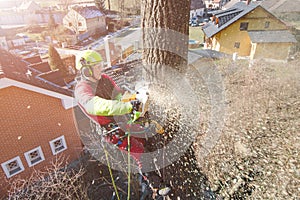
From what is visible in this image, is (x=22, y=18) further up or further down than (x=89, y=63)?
further up

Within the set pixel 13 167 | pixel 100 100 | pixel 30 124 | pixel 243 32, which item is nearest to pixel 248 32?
pixel 243 32

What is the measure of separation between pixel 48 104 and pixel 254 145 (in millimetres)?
5660

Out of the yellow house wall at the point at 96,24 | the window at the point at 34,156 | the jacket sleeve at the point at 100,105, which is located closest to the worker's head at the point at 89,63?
the jacket sleeve at the point at 100,105

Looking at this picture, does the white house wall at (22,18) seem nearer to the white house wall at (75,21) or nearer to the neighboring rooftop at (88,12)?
the white house wall at (75,21)

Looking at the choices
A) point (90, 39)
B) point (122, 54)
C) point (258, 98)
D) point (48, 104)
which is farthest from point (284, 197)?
point (90, 39)

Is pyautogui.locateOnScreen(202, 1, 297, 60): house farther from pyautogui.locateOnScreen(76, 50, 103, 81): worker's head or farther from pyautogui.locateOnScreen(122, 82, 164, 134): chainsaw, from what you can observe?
pyautogui.locateOnScreen(76, 50, 103, 81): worker's head

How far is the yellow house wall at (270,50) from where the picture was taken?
4.32 m

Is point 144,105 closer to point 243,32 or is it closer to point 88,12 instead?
point 243,32

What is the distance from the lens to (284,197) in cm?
105

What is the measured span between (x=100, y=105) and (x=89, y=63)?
0.60 m

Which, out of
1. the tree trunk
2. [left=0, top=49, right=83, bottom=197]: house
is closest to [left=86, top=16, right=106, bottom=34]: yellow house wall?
[left=0, top=49, right=83, bottom=197]: house

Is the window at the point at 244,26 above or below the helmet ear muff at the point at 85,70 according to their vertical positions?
above

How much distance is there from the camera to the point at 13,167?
5.19 m

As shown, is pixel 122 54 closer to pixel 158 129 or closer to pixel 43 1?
pixel 158 129
